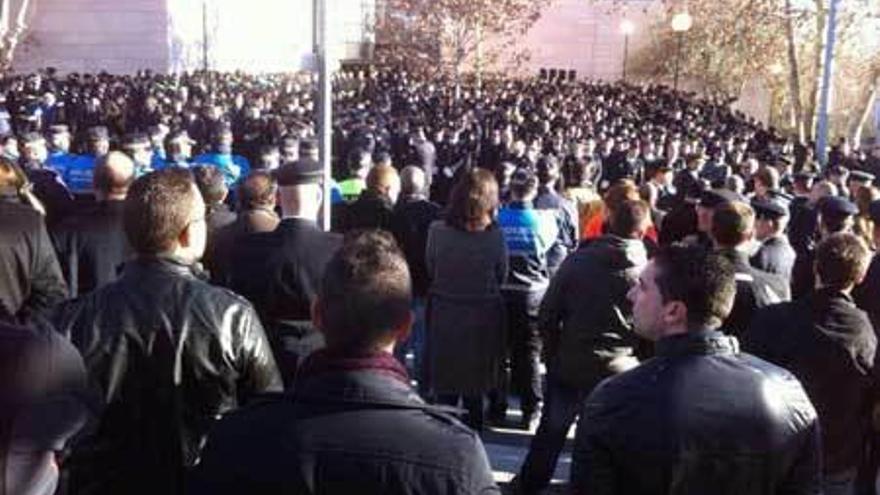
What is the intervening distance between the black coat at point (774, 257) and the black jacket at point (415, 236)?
2.34 metres

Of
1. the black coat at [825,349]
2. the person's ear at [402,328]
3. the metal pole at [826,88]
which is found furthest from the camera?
the metal pole at [826,88]

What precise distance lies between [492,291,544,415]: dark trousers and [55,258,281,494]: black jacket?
3603 millimetres

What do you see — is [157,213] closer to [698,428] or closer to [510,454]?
[698,428]

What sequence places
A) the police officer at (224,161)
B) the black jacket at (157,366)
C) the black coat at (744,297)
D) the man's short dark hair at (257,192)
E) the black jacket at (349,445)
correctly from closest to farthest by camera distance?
the black jacket at (349,445)
the black jacket at (157,366)
the black coat at (744,297)
the man's short dark hair at (257,192)
the police officer at (224,161)

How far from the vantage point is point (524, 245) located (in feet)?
21.8

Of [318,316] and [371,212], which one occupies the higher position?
[318,316]

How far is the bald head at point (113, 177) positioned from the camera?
5441 millimetres

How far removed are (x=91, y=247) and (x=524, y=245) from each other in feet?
8.54

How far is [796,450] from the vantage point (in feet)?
8.95

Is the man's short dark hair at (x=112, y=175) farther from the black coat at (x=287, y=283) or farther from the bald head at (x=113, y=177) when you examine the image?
the black coat at (x=287, y=283)

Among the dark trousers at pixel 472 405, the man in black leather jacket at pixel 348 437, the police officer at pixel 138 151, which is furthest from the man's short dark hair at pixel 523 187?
the man in black leather jacket at pixel 348 437

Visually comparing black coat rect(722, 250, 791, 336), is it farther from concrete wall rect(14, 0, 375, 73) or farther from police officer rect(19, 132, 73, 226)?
concrete wall rect(14, 0, 375, 73)

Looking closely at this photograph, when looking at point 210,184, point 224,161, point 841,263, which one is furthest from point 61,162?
point 841,263

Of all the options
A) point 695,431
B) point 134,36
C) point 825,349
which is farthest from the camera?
point 134,36
